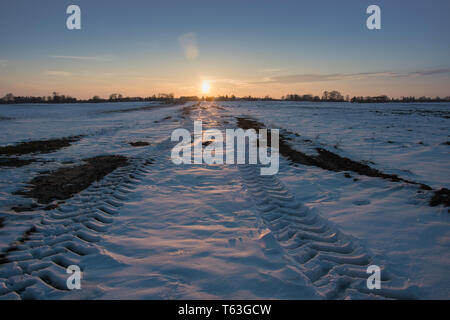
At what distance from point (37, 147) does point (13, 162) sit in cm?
289

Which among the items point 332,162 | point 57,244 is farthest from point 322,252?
point 332,162

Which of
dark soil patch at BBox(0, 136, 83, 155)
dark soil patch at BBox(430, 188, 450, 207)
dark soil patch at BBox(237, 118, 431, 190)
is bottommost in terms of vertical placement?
dark soil patch at BBox(430, 188, 450, 207)

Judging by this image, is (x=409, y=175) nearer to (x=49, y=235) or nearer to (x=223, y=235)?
(x=223, y=235)

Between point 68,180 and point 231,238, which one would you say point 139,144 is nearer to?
point 68,180

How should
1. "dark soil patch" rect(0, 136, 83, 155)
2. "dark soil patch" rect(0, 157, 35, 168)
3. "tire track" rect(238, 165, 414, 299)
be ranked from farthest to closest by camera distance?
"dark soil patch" rect(0, 136, 83, 155) → "dark soil patch" rect(0, 157, 35, 168) → "tire track" rect(238, 165, 414, 299)

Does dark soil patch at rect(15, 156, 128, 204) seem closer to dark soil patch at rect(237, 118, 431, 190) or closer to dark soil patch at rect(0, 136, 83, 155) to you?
dark soil patch at rect(0, 136, 83, 155)

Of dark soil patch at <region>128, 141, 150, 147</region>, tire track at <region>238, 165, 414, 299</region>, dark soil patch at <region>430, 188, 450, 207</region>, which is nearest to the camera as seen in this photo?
tire track at <region>238, 165, 414, 299</region>

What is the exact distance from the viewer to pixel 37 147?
1057 cm

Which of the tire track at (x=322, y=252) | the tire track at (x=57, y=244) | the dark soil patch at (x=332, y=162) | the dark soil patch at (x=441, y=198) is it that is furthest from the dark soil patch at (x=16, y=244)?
the dark soil patch at (x=332, y=162)

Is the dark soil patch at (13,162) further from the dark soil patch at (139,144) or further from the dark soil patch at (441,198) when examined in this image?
the dark soil patch at (441,198)

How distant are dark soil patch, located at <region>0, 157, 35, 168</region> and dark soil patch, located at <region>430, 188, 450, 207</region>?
11.4 m

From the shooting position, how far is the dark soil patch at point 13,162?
7.68 m

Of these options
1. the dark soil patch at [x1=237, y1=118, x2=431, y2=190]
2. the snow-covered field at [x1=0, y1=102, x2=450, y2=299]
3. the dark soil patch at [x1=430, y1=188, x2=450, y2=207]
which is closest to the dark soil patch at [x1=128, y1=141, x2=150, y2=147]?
the snow-covered field at [x1=0, y1=102, x2=450, y2=299]

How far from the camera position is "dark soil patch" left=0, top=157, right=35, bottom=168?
768 centimetres
